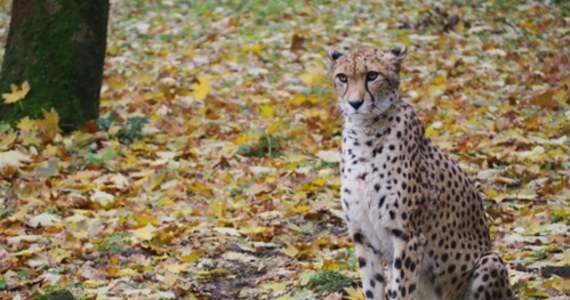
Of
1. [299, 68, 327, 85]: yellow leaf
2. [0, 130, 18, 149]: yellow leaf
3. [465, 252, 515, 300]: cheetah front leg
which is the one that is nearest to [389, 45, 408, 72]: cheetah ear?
[465, 252, 515, 300]: cheetah front leg

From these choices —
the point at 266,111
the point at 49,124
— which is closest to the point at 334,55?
the point at 49,124

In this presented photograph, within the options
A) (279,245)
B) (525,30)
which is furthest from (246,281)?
(525,30)

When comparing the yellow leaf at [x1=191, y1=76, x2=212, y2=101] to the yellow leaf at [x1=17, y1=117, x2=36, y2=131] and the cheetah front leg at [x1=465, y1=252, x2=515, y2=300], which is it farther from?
the cheetah front leg at [x1=465, y1=252, x2=515, y2=300]

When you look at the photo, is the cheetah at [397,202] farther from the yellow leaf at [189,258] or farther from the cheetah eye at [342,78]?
the yellow leaf at [189,258]

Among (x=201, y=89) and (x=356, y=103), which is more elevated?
(x=356, y=103)

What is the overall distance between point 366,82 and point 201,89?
7.64m

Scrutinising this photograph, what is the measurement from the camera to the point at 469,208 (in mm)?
6059

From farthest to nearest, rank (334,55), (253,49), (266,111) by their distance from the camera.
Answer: (253,49), (266,111), (334,55)

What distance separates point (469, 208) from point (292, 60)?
373 inches

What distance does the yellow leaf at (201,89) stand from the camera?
516 inches

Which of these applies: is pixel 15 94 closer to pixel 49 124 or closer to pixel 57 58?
pixel 49 124

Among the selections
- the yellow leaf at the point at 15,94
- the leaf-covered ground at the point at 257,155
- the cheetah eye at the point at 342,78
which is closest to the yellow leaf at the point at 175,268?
the leaf-covered ground at the point at 257,155

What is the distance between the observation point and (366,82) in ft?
18.8

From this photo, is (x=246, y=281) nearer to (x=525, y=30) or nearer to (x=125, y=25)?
(x=525, y=30)
